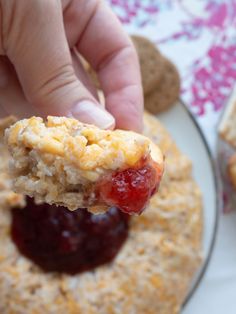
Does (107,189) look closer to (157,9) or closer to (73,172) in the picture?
(73,172)

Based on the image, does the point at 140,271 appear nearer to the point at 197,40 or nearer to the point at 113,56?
the point at 113,56

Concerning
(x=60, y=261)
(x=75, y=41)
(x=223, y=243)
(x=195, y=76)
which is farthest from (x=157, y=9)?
(x=60, y=261)

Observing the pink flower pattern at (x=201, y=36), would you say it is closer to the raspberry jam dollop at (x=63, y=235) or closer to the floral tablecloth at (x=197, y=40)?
the floral tablecloth at (x=197, y=40)

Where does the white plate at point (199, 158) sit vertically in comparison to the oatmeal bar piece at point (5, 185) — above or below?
below

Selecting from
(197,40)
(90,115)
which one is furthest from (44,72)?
(197,40)

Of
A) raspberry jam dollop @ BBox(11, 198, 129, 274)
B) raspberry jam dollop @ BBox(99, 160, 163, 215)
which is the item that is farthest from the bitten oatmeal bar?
raspberry jam dollop @ BBox(11, 198, 129, 274)

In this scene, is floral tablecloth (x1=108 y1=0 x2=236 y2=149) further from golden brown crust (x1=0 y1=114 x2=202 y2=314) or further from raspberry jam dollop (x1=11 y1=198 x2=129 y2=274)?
raspberry jam dollop (x1=11 y1=198 x2=129 y2=274)

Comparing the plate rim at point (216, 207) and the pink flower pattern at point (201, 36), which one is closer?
the plate rim at point (216, 207)

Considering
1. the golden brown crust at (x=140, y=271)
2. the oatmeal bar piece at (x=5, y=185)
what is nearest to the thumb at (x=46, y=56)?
the oatmeal bar piece at (x=5, y=185)
